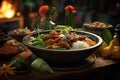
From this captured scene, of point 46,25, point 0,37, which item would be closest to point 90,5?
point 46,25

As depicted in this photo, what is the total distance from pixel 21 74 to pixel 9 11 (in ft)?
9.68

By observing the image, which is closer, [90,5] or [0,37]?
A: [0,37]

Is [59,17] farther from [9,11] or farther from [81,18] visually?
[9,11]

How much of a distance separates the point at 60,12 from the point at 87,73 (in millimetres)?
3297

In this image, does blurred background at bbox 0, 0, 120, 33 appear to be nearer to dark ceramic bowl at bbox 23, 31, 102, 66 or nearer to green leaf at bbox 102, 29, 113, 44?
green leaf at bbox 102, 29, 113, 44

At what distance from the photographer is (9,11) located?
4293 mm

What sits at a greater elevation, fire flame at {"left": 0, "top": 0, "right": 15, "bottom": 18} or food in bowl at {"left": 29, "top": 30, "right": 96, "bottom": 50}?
fire flame at {"left": 0, "top": 0, "right": 15, "bottom": 18}

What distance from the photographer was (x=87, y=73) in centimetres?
166

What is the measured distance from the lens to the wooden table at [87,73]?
5.00ft

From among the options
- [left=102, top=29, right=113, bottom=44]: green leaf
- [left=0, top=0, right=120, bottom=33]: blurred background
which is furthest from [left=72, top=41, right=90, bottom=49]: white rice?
[left=0, top=0, right=120, bottom=33]: blurred background

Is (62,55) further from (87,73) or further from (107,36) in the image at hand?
(107,36)

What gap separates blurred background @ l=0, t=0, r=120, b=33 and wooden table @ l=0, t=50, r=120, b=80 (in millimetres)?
2272

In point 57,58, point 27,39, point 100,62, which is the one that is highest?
point 27,39

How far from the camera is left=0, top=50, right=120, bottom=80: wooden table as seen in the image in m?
1.53
